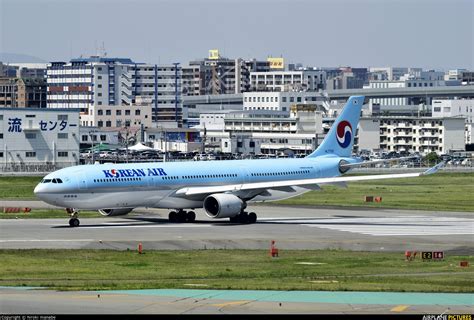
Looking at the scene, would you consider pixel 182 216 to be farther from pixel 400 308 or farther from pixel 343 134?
pixel 400 308

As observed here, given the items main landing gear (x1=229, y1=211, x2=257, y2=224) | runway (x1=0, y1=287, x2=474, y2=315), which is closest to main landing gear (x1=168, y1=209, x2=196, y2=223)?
main landing gear (x1=229, y1=211, x2=257, y2=224)

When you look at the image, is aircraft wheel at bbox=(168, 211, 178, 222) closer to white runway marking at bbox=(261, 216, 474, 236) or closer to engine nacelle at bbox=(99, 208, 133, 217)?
engine nacelle at bbox=(99, 208, 133, 217)

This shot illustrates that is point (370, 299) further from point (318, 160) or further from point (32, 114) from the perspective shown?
point (32, 114)

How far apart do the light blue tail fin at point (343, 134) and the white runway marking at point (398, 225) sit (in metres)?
8.48

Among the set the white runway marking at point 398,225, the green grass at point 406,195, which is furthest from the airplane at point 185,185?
the green grass at point 406,195

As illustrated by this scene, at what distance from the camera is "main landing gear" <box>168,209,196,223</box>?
77500mm

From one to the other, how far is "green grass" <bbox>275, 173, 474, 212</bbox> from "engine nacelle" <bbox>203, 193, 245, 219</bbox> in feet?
65.7

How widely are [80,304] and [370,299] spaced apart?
10.4 m

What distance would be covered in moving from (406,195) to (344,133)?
59.8 ft

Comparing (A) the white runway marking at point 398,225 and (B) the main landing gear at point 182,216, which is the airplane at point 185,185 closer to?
(B) the main landing gear at point 182,216

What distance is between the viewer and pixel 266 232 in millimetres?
70438

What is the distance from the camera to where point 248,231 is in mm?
71000

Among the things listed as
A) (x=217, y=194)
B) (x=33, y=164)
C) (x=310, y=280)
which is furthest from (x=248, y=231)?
(x=33, y=164)

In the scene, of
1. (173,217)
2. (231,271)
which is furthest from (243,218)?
(231,271)
